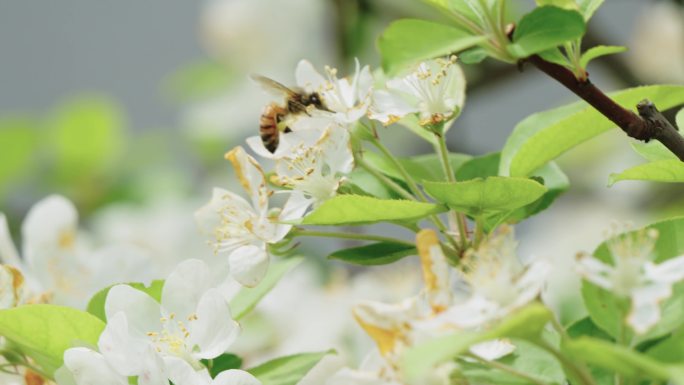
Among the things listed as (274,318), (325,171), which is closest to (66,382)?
(325,171)

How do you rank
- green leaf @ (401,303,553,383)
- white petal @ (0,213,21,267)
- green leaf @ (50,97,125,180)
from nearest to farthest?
green leaf @ (401,303,553,383), white petal @ (0,213,21,267), green leaf @ (50,97,125,180)

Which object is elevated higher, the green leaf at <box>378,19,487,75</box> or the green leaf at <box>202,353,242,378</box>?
the green leaf at <box>378,19,487,75</box>

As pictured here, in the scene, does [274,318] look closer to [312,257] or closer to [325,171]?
[312,257]

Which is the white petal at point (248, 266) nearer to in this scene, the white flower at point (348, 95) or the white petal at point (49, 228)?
the white flower at point (348, 95)

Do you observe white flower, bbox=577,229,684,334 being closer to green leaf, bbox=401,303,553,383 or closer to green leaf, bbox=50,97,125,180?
green leaf, bbox=401,303,553,383

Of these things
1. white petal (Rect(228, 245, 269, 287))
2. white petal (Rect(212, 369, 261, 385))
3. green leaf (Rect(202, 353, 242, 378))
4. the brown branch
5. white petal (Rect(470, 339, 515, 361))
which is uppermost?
the brown branch

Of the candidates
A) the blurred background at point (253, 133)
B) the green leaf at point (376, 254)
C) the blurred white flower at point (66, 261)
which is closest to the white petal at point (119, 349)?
the green leaf at point (376, 254)

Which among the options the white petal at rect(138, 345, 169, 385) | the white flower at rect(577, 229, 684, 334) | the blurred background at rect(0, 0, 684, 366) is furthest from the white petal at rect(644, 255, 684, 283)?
the blurred background at rect(0, 0, 684, 366)
